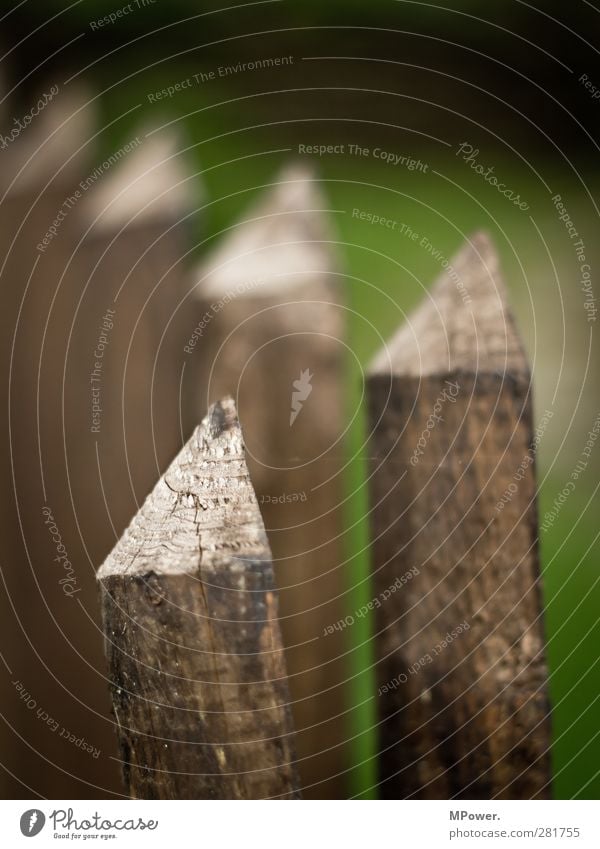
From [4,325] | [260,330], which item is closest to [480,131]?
[260,330]

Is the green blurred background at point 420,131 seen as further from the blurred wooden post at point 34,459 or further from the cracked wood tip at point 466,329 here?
the cracked wood tip at point 466,329

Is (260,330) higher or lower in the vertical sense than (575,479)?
higher

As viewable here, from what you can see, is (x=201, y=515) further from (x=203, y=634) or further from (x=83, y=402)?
(x=83, y=402)

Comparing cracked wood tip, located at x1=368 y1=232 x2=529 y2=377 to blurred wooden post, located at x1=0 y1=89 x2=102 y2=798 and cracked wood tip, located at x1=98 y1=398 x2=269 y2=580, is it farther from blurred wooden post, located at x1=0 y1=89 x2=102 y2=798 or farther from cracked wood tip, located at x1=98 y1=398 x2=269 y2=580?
blurred wooden post, located at x1=0 y1=89 x2=102 y2=798

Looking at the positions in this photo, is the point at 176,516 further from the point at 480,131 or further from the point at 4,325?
the point at 480,131

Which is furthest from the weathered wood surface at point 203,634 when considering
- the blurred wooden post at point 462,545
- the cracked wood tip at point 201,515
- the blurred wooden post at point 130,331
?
the blurred wooden post at point 130,331
